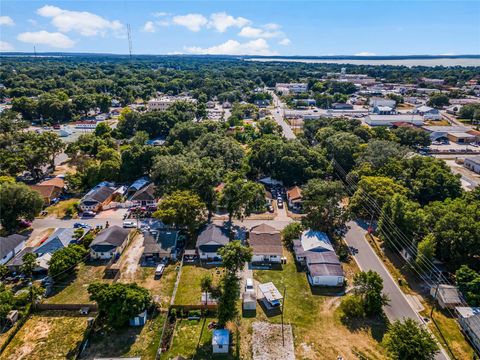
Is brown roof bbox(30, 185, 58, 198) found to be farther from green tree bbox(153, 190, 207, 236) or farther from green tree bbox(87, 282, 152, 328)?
green tree bbox(87, 282, 152, 328)

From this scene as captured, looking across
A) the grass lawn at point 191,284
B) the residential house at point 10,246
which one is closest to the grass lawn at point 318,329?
the grass lawn at point 191,284

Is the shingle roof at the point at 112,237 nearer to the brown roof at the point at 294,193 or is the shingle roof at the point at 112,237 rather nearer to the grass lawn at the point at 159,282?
the grass lawn at the point at 159,282

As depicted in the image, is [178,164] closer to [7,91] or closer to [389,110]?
[389,110]

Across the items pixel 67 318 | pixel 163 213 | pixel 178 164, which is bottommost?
pixel 67 318

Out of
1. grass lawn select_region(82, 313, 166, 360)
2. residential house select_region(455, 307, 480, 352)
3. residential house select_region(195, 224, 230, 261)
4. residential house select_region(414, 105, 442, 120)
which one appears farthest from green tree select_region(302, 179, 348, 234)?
residential house select_region(414, 105, 442, 120)

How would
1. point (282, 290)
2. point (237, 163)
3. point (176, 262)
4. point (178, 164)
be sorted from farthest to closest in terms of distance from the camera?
point (237, 163)
point (178, 164)
point (176, 262)
point (282, 290)

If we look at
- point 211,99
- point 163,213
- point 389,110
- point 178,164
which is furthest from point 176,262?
point 211,99
